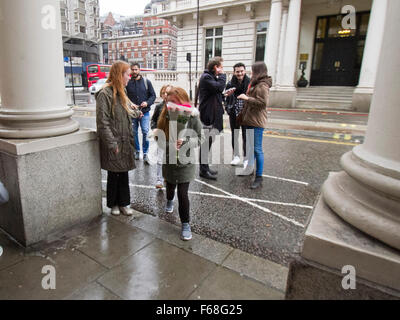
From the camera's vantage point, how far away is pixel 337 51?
17.8m

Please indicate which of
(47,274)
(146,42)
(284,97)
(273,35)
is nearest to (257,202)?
(47,274)

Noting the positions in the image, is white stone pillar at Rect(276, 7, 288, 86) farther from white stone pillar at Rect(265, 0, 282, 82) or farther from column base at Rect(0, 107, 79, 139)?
column base at Rect(0, 107, 79, 139)

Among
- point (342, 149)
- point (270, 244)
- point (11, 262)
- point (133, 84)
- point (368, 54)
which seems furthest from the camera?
point (368, 54)

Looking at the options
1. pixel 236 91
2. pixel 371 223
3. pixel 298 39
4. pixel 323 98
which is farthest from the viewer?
pixel 298 39

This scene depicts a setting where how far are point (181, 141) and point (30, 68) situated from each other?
1.70 meters

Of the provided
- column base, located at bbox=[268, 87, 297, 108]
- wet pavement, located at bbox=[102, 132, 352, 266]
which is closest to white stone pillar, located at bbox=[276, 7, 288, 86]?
column base, located at bbox=[268, 87, 297, 108]

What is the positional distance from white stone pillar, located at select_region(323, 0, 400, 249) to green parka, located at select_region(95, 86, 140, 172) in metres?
2.48

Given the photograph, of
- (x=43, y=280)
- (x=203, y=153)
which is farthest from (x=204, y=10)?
(x=43, y=280)

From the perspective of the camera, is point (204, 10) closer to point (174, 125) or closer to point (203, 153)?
point (203, 153)

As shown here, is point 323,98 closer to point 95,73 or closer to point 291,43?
point 291,43

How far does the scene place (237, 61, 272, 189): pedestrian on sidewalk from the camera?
450 centimetres

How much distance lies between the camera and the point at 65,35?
60.7 meters

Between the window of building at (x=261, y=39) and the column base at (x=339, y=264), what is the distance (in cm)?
2117
